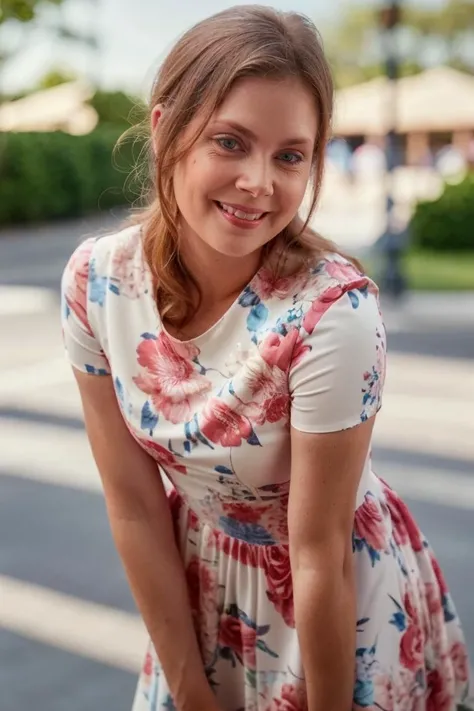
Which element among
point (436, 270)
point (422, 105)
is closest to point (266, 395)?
point (436, 270)

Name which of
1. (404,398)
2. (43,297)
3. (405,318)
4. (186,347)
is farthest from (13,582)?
(43,297)

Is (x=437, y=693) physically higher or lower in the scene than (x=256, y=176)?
lower

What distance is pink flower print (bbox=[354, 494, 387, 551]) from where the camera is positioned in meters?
1.52

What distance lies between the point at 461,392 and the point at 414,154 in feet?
107

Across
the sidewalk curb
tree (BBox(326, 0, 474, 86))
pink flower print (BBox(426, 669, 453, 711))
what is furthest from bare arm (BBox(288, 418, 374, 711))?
tree (BBox(326, 0, 474, 86))

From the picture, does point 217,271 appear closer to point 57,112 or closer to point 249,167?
point 249,167

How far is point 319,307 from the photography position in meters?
1.32

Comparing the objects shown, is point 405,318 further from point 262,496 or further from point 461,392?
point 262,496

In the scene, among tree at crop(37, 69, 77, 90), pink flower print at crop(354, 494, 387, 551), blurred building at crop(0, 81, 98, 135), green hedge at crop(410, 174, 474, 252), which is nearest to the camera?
pink flower print at crop(354, 494, 387, 551)

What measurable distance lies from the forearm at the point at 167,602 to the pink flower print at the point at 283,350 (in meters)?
0.41

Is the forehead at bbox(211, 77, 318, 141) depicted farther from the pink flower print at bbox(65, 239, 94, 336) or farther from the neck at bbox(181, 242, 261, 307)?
the pink flower print at bbox(65, 239, 94, 336)

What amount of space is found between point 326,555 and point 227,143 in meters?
0.59

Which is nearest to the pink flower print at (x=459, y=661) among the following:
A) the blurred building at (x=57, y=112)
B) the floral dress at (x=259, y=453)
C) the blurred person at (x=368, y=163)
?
the floral dress at (x=259, y=453)

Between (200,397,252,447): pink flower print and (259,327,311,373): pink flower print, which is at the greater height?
(259,327,311,373): pink flower print
